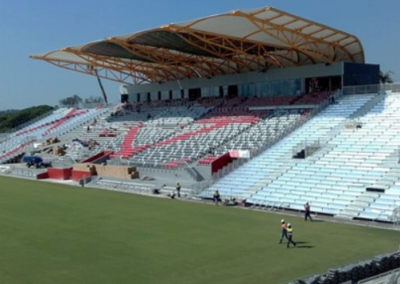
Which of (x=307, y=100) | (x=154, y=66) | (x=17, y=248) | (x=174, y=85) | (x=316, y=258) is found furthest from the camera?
(x=174, y=85)

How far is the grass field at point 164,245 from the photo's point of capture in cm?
1516

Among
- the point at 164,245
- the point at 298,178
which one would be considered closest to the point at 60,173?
the point at 298,178

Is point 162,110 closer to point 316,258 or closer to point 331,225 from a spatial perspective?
point 331,225

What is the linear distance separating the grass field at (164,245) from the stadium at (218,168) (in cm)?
9

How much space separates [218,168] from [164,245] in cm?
1706

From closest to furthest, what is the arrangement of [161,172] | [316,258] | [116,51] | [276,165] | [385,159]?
1. [316,258]
2. [385,159]
3. [276,165]
4. [161,172]
5. [116,51]

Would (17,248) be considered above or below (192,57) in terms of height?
below

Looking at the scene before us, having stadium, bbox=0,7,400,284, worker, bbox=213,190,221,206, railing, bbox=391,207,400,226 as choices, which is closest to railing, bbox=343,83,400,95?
stadium, bbox=0,7,400,284

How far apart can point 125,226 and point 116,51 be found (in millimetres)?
27841

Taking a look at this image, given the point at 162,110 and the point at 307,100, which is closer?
the point at 307,100

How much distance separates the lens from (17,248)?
60.4 ft

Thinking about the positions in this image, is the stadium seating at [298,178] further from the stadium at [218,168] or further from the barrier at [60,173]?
the barrier at [60,173]

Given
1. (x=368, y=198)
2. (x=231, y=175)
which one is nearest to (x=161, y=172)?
(x=231, y=175)

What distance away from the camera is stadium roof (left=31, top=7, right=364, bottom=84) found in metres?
34.9
